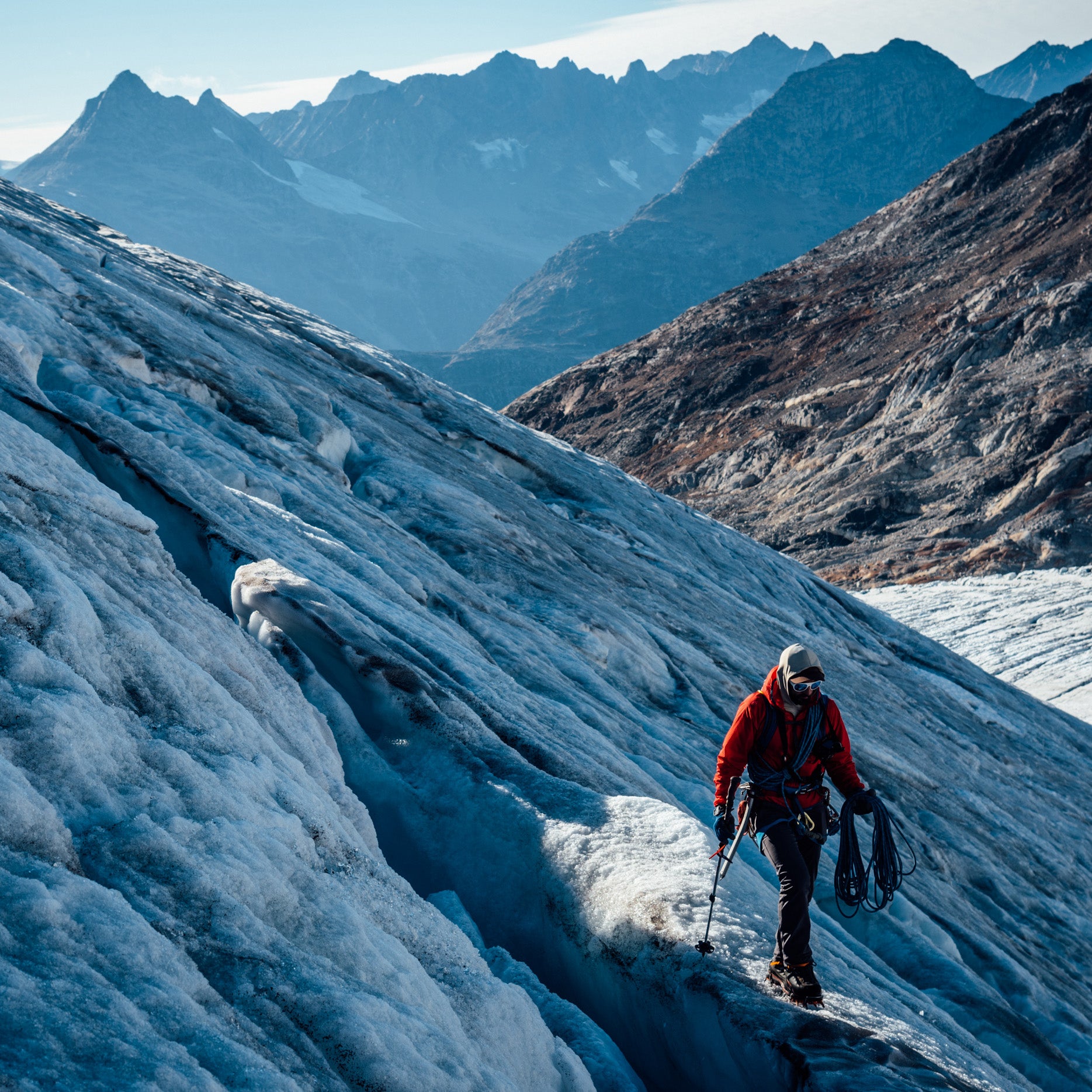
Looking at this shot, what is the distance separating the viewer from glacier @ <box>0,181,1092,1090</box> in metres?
4.71

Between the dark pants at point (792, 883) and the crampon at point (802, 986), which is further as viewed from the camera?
the dark pants at point (792, 883)

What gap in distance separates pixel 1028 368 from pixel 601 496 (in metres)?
44.5

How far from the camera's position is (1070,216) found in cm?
7175

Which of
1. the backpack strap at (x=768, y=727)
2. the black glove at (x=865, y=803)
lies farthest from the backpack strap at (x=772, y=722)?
the black glove at (x=865, y=803)

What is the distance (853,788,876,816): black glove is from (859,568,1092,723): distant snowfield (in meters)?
23.4

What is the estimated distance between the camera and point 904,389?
6397 cm

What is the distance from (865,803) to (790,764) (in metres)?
0.58

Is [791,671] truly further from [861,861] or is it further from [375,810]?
[375,810]

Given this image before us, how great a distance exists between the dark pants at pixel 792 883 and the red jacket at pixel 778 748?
0.25m

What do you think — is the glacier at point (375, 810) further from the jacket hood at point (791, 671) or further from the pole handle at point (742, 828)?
the jacket hood at point (791, 671)

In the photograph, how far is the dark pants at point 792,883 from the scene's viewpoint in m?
6.05

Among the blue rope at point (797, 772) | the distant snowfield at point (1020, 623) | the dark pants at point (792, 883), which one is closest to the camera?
the dark pants at point (792, 883)

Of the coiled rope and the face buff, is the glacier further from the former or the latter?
the face buff

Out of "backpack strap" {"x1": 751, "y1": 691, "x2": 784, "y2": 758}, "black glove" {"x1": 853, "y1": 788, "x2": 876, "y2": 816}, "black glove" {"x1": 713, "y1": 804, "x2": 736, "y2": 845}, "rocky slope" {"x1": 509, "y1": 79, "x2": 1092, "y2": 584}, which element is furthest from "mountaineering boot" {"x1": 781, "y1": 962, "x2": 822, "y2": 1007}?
"rocky slope" {"x1": 509, "y1": 79, "x2": 1092, "y2": 584}
